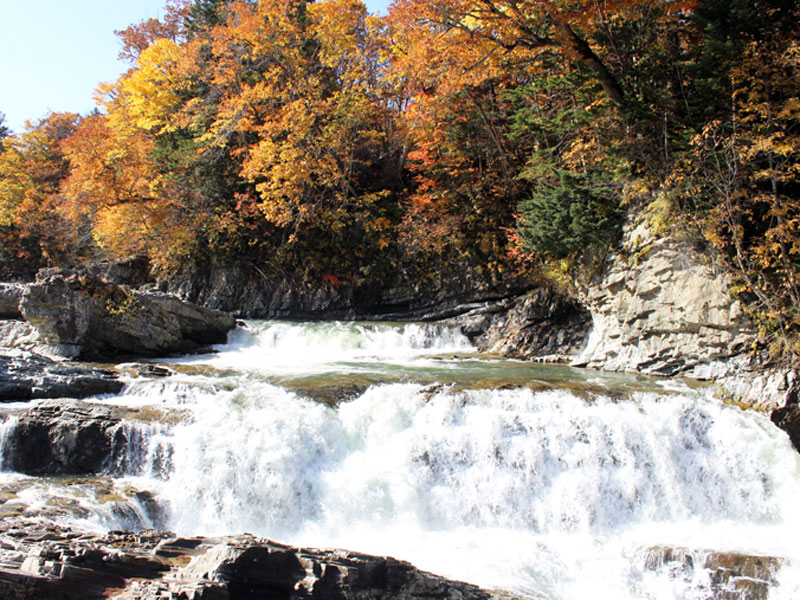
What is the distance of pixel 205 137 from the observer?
17.6m

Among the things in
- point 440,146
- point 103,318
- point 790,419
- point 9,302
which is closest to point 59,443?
point 103,318

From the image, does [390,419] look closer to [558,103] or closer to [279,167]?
[558,103]

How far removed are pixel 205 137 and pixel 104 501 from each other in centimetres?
1476

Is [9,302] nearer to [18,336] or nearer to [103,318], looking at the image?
[18,336]

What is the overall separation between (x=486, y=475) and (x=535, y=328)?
23.5ft

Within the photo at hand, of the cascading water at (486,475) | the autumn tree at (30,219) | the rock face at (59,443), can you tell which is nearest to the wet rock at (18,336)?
the cascading water at (486,475)

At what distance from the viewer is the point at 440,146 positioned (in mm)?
16047

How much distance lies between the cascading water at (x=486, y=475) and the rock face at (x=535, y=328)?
4.47 meters

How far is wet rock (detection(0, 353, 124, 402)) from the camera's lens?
7.91 meters

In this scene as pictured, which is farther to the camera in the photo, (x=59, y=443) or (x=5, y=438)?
(x=59, y=443)

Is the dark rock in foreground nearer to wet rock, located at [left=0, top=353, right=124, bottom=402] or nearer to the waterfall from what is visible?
the waterfall

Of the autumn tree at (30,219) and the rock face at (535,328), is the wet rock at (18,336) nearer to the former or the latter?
the rock face at (535,328)

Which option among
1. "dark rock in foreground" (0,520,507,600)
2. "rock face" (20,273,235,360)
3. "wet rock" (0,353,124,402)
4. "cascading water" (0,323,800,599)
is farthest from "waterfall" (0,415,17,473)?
"rock face" (20,273,235,360)

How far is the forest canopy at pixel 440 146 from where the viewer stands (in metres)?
9.20
